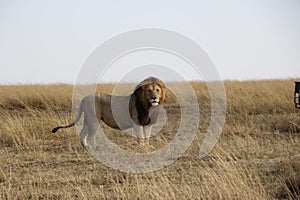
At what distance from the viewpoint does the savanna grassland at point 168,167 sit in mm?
4918

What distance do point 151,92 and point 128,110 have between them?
64cm

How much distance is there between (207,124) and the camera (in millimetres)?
10820

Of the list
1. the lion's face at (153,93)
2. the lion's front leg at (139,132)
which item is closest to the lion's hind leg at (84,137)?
the lion's front leg at (139,132)

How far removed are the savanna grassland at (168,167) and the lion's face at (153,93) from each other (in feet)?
2.37

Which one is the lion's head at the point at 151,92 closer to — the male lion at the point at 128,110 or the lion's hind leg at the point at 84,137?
the male lion at the point at 128,110

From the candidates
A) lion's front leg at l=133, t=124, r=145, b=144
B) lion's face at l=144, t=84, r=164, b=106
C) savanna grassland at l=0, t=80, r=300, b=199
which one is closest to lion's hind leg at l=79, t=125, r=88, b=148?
savanna grassland at l=0, t=80, r=300, b=199

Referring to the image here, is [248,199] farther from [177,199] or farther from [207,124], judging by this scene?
[207,124]

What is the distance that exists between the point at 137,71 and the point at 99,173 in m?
2.41

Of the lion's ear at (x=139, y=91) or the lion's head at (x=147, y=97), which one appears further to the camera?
the lion's ear at (x=139, y=91)

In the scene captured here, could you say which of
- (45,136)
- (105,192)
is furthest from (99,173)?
(45,136)

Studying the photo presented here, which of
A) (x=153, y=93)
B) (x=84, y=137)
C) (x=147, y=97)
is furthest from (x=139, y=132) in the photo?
(x=84, y=137)

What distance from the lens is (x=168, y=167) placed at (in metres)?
6.36

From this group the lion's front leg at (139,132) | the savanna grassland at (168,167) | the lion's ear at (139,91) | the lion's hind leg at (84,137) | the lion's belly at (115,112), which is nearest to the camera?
the savanna grassland at (168,167)

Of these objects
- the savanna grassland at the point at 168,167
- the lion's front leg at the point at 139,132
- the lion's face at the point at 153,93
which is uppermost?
the lion's face at the point at 153,93
